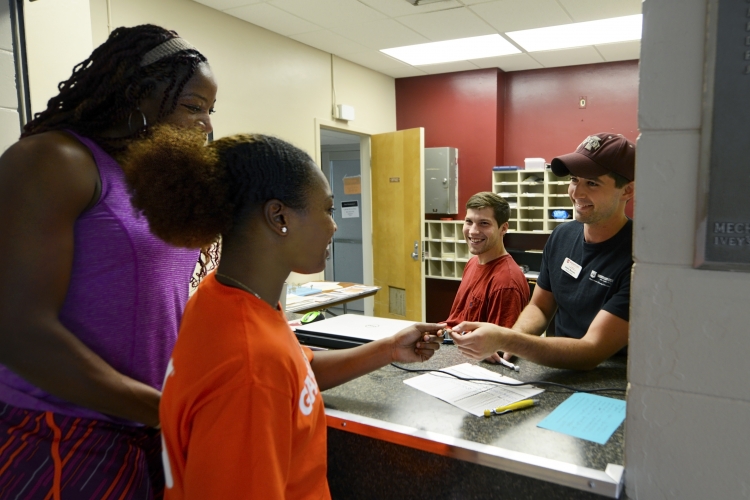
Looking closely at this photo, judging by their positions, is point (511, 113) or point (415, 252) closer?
point (415, 252)

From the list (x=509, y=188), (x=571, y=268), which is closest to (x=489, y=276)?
(x=571, y=268)

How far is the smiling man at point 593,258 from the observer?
1.50m

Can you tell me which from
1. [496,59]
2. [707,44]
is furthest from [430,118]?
[707,44]

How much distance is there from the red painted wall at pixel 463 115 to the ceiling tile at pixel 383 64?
20cm

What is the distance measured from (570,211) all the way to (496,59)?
154cm

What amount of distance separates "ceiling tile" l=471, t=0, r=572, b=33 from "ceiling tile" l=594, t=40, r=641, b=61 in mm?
796

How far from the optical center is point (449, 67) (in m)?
5.05

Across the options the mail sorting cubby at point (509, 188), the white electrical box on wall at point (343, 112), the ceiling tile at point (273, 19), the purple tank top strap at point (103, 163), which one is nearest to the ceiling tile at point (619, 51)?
the mail sorting cubby at point (509, 188)

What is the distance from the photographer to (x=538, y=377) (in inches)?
53.8

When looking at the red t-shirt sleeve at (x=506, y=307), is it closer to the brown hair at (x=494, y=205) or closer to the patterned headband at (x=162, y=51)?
the brown hair at (x=494, y=205)

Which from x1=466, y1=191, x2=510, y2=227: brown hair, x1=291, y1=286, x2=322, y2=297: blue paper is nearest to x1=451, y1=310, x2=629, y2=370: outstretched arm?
x1=466, y1=191, x2=510, y2=227: brown hair

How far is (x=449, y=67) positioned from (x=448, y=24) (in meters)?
1.29

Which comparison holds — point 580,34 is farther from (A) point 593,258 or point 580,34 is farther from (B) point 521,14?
(A) point 593,258

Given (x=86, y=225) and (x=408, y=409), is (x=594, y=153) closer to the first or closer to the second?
(x=408, y=409)
